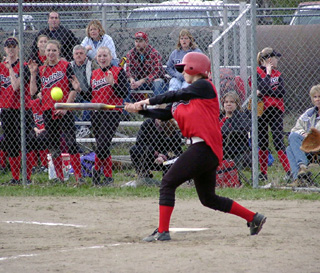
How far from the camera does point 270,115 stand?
9.24 meters

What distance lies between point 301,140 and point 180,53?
94.6 inches

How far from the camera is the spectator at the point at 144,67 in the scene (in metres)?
10.0

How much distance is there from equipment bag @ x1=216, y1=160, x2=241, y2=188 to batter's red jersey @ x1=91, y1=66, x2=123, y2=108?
1857 mm

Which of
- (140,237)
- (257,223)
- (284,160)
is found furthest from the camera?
(284,160)

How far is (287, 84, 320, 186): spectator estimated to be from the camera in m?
8.58

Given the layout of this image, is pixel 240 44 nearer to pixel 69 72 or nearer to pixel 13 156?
pixel 69 72

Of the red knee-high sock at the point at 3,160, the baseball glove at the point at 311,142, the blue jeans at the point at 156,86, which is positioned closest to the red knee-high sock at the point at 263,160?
the baseball glove at the point at 311,142

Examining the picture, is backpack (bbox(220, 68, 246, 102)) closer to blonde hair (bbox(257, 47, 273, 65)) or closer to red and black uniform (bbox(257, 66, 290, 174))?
blonde hair (bbox(257, 47, 273, 65))

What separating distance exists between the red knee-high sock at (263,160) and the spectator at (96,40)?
2.84 meters

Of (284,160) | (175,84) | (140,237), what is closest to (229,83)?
(175,84)

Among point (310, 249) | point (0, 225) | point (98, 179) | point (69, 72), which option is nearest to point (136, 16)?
point (69, 72)

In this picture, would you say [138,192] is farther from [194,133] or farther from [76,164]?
[194,133]

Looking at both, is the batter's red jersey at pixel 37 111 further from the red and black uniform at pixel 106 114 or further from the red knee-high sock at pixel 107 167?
the red knee-high sock at pixel 107 167

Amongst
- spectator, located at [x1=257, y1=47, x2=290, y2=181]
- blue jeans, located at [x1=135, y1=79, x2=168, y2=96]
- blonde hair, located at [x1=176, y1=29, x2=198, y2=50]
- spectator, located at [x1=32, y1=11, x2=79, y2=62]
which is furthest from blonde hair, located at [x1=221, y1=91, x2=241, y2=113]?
spectator, located at [x1=32, y1=11, x2=79, y2=62]
